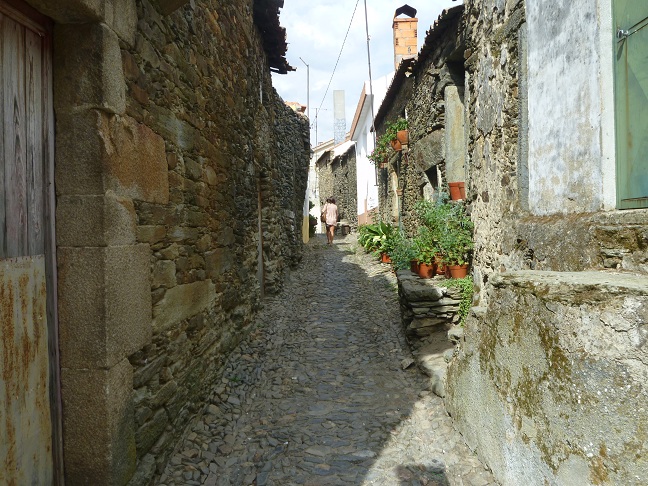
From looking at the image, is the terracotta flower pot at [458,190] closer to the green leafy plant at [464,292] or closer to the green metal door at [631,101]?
the green leafy plant at [464,292]

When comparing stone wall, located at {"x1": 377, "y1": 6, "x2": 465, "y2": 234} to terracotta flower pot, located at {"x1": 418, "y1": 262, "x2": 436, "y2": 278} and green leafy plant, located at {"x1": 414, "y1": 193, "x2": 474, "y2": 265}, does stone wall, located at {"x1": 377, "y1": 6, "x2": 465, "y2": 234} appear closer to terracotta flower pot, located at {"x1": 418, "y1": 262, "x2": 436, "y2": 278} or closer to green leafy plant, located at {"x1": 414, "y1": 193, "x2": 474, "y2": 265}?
green leafy plant, located at {"x1": 414, "y1": 193, "x2": 474, "y2": 265}

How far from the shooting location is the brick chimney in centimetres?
1415

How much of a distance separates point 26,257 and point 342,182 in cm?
2181

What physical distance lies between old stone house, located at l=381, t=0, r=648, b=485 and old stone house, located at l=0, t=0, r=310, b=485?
1.89m

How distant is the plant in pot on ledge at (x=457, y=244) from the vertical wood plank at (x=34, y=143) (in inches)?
184

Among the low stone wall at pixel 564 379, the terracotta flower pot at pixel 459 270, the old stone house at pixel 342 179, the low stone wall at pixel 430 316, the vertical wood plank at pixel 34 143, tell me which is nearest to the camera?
the low stone wall at pixel 564 379

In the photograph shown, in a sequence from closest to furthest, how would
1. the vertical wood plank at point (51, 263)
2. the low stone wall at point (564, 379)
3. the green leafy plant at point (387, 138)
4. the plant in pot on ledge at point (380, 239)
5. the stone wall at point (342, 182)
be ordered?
the low stone wall at point (564, 379)
the vertical wood plank at point (51, 263)
the plant in pot on ledge at point (380, 239)
the green leafy plant at point (387, 138)
the stone wall at point (342, 182)

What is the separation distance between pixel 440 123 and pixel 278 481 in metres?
5.96

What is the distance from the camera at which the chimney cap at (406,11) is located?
1393cm

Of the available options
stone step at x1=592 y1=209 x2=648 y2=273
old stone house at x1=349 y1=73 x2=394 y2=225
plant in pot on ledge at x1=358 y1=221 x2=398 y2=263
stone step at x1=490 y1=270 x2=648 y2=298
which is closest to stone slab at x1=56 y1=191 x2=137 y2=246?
Answer: stone step at x1=490 y1=270 x2=648 y2=298

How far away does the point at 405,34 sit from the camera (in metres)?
14.3

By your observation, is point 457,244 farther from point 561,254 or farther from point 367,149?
point 367,149

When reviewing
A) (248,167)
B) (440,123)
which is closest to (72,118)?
(248,167)

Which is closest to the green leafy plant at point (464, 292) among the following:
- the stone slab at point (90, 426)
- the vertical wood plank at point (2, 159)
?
the stone slab at point (90, 426)
